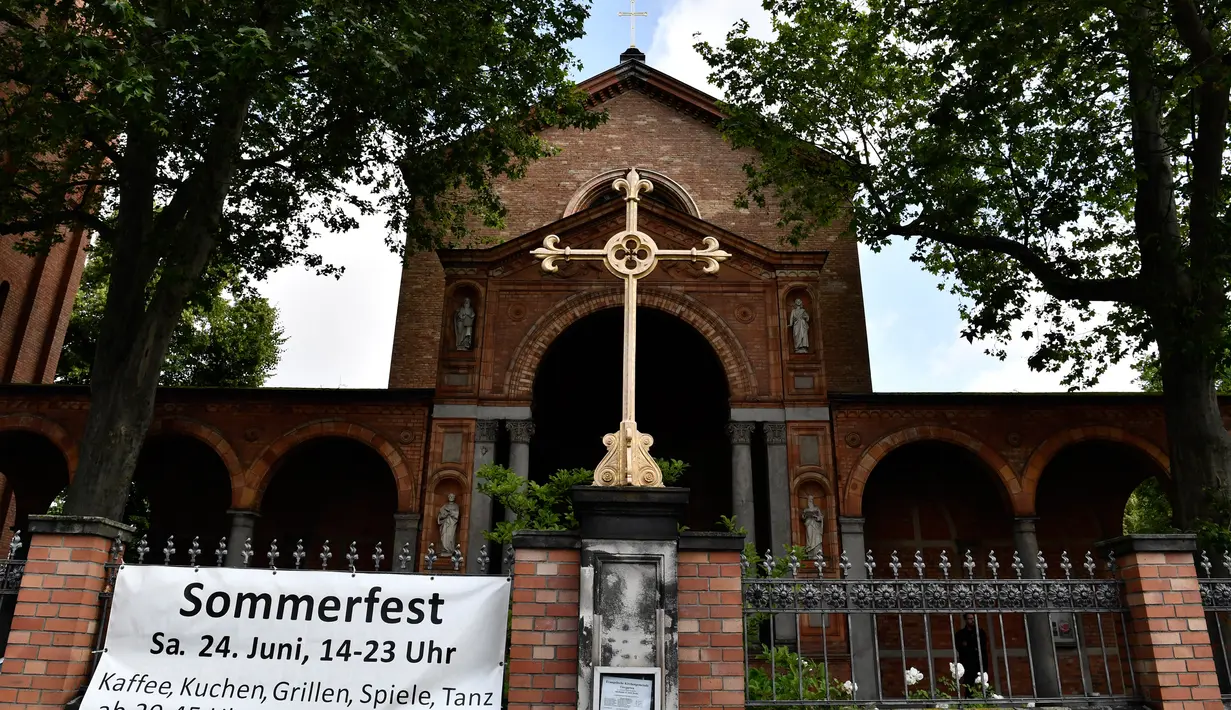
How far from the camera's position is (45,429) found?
14.2 meters

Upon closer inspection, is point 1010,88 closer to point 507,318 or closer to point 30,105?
point 507,318

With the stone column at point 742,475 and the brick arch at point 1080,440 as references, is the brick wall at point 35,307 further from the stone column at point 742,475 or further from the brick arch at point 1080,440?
the brick arch at point 1080,440

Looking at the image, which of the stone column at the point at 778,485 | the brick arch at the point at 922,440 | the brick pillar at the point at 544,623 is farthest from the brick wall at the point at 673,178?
the brick pillar at the point at 544,623

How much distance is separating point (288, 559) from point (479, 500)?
5456 mm

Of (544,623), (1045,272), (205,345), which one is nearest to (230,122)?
(544,623)

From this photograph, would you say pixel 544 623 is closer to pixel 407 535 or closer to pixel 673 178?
pixel 407 535

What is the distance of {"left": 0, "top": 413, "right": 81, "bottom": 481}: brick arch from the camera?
14.0 m

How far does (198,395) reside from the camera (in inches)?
568

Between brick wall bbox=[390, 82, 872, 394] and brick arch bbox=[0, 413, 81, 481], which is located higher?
brick wall bbox=[390, 82, 872, 394]

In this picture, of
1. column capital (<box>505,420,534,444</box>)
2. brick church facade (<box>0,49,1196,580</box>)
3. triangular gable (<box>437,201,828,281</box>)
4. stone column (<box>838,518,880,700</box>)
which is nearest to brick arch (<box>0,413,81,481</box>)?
brick church facade (<box>0,49,1196,580</box>)

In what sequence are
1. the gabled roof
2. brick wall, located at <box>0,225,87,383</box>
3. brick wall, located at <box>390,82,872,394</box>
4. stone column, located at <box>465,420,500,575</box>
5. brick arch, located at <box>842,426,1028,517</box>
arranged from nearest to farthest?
stone column, located at <box>465,420,500,575</box>
brick arch, located at <box>842,426,1028,517</box>
brick wall, located at <box>0,225,87,383</box>
brick wall, located at <box>390,82,872,394</box>
the gabled roof

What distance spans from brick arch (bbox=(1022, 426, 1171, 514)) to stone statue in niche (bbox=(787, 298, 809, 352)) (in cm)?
403

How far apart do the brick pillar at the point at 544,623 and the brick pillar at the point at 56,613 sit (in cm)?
273

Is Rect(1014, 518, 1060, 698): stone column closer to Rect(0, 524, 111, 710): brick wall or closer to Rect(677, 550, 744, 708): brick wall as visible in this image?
Rect(677, 550, 744, 708): brick wall
